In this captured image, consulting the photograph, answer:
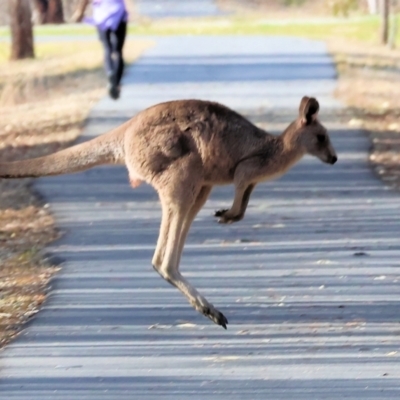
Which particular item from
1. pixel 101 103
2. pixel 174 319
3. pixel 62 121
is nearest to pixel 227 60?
pixel 101 103

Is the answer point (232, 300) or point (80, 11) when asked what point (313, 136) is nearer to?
point (232, 300)

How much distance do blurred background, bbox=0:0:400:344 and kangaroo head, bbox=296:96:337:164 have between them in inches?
83.6

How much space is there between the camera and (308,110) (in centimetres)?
625

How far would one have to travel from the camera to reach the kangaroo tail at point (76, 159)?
6020 mm

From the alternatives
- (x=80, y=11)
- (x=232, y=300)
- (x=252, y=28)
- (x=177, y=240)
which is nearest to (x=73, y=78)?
(x=252, y=28)

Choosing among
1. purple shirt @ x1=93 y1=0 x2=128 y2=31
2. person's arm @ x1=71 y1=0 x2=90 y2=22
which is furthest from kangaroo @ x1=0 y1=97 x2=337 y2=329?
person's arm @ x1=71 y1=0 x2=90 y2=22

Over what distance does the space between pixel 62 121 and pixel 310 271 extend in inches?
324

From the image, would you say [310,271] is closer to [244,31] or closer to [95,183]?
[95,183]

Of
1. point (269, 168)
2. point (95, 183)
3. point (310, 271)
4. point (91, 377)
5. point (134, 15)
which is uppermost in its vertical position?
point (269, 168)

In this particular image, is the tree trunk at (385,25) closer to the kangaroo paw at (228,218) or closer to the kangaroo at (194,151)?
the kangaroo at (194,151)

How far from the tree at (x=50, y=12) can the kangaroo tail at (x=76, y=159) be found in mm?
34687

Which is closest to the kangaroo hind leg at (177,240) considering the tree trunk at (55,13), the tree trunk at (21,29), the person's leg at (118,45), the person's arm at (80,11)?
the person's leg at (118,45)

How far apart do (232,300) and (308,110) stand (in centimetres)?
207

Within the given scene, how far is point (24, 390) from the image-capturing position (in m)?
6.26
